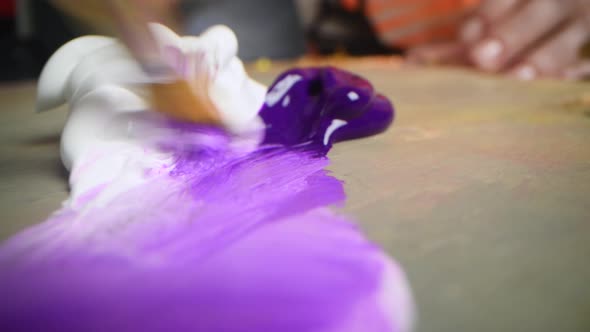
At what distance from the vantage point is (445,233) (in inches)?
21.7

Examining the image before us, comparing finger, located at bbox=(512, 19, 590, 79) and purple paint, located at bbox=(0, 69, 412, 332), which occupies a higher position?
purple paint, located at bbox=(0, 69, 412, 332)

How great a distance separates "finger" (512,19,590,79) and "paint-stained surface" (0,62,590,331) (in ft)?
1.85

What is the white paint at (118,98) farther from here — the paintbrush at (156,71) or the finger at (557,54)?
the finger at (557,54)

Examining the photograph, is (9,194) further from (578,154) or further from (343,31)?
(343,31)

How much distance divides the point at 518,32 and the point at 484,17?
0.15 m

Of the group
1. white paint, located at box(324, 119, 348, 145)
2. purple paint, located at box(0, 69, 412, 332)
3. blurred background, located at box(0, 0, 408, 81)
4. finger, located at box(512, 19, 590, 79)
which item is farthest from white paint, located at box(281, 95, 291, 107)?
blurred background, located at box(0, 0, 408, 81)

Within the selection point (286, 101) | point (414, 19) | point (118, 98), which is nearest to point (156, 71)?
point (118, 98)

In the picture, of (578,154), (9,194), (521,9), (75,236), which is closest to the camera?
(75,236)

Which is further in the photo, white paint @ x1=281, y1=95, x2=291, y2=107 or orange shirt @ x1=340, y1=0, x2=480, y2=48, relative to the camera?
orange shirt @ x1=340, y1=0, x2=480, y2=48

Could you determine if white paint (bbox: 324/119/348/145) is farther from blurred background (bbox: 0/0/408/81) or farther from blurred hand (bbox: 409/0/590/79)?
blurred background (bbox: 0/0/408/81)

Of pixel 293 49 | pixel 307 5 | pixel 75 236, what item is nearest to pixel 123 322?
pixel 75 236

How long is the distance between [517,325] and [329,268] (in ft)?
0.54

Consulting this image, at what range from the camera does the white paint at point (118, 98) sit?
2.27 ft

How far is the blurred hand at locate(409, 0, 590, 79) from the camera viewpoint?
1.70 m
